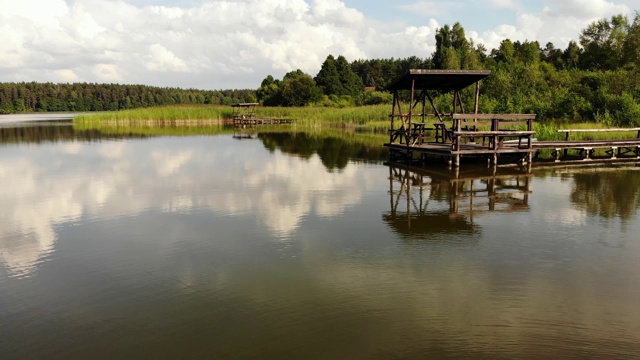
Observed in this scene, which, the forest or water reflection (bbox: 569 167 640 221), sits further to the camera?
the forest

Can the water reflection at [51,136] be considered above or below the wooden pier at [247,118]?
below

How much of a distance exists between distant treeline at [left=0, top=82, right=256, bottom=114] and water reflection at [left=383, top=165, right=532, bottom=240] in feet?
449

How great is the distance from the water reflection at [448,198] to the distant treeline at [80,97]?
5389 inches

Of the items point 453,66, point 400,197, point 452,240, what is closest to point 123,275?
point 452,240

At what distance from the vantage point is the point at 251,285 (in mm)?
7109

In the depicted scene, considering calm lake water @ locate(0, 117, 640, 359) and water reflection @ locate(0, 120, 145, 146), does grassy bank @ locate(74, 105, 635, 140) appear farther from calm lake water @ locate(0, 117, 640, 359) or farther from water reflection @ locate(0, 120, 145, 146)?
calm lake water @ locate(0, 117, 640, 359)

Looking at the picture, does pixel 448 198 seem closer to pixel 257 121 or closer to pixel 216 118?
pixel 257 121

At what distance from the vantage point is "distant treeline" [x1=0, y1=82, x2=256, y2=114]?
155125 millimetres

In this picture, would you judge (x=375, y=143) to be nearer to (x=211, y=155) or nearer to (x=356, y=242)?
(x=211, y=155)

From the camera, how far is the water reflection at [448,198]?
10547mm

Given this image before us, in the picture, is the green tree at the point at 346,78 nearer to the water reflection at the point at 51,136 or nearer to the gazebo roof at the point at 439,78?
the water reflection at the point at 51,136

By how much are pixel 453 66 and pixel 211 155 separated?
53.1 meters

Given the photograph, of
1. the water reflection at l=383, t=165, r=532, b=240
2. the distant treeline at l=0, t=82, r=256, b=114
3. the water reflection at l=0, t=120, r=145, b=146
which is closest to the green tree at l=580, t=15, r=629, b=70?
the water reflection at l=383, t=165, r=532, b=240

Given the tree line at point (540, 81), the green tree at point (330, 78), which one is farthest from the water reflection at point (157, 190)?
the green tree at point (330, 78)
